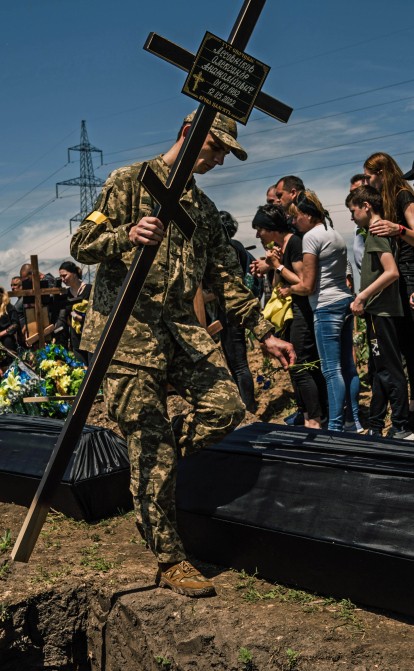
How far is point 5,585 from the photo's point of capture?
462cm

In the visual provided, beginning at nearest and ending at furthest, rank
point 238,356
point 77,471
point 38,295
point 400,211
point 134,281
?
point 134,281, point 77,471, point 400,211, point 238,356, point 38,295

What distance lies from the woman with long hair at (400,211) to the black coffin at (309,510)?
1916 millimetres

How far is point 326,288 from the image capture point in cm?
672

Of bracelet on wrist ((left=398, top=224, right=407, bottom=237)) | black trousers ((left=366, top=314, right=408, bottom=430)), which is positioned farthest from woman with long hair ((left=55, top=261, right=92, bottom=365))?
bracelet on wrist ((left=398, top=224, right=407, bottom=237))

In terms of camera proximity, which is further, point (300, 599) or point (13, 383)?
point (13, 383)

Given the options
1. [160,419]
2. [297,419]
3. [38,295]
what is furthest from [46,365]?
[38,295]

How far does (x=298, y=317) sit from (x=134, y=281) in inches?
134

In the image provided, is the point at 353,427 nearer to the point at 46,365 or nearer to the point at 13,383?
the point at 46,365

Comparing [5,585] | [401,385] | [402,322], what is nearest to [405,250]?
[402,322]

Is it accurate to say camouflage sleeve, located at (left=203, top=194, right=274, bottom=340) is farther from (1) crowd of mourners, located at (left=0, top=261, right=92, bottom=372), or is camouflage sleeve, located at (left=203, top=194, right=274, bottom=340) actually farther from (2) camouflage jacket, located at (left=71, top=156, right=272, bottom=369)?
(1) crowd of mourners, located at (left=0, top=261, right=92, bottom=372)

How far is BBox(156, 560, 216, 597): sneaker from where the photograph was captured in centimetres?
416

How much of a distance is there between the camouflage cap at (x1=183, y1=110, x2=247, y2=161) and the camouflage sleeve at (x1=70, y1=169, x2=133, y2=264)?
18.3 inches

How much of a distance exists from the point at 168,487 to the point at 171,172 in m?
1.52

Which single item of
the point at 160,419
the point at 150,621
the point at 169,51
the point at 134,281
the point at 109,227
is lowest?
the point at 150,621
